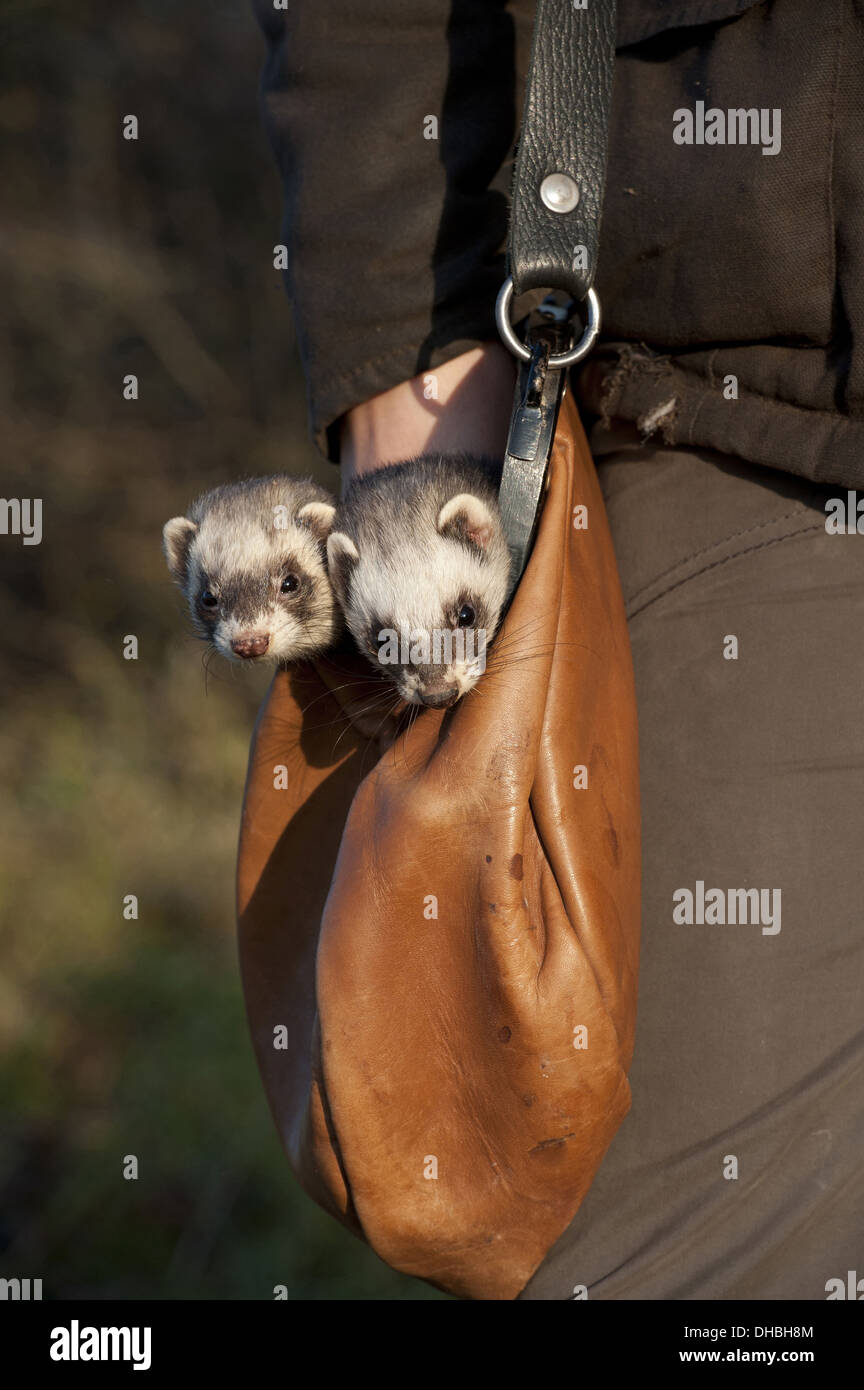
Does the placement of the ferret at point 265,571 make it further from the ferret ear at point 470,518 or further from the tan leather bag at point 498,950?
the tan leather bag at point 498,950

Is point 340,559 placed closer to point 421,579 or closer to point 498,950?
point 421,579

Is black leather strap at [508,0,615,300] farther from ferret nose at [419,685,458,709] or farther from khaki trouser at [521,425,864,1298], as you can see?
ferret nose at [419,685,458,709]

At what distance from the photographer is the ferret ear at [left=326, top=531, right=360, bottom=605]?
161 centimetres

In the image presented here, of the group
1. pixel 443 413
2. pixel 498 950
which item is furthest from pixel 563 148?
pixel 498 950

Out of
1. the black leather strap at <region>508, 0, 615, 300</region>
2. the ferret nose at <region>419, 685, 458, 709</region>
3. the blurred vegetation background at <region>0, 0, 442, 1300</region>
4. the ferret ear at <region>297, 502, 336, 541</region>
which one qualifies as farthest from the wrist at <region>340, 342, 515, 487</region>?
the blurred vegetation background at <region>0, 0, 442, 1300</region>

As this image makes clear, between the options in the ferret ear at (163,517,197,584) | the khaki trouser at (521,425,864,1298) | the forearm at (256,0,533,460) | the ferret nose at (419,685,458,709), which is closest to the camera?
the khaki trouser at (521,425,864,1298)

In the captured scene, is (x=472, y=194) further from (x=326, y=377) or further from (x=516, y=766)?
(x=516, y=766)

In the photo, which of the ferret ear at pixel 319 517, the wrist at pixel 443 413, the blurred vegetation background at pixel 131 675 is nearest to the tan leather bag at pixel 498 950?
the wrist at pixel 443 413

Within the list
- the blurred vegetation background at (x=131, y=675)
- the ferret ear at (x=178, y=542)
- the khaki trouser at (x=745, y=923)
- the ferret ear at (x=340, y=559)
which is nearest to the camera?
the khaki trouser at (x=745, y=923)

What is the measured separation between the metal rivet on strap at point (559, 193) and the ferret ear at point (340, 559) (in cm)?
50

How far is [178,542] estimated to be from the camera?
78.6 inches

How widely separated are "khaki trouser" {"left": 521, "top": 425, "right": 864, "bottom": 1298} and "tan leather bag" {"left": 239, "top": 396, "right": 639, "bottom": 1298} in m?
→ 0.05

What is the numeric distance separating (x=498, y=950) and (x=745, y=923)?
0.94 feet

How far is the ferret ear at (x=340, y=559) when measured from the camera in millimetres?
1610
